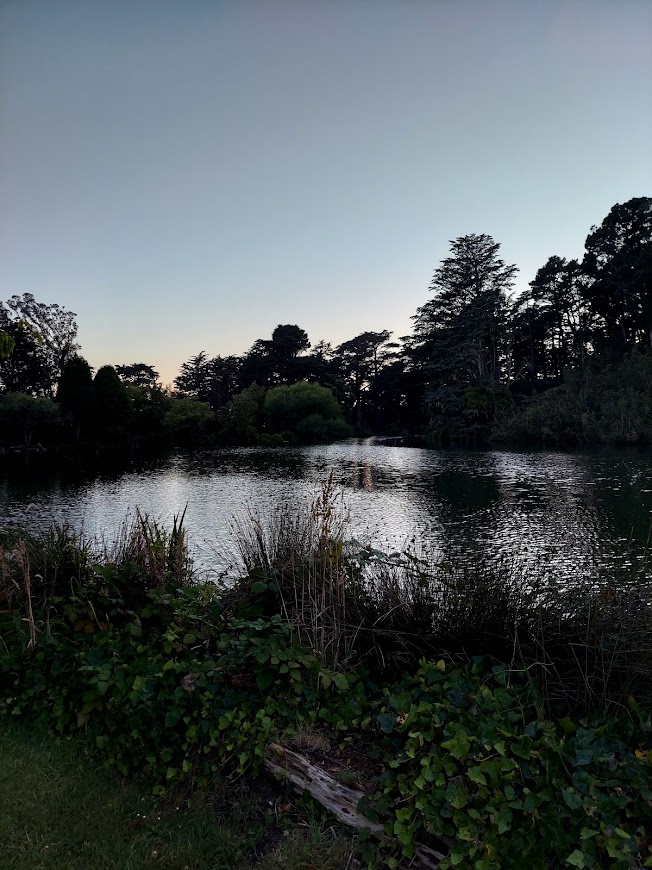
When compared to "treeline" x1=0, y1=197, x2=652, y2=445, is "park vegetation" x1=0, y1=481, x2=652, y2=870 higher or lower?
lower

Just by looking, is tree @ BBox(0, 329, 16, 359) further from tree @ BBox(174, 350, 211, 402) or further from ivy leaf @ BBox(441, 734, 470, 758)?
tree @ BBox(174, 350, 211, 402)

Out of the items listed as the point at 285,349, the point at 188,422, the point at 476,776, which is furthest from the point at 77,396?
the point at 476,776

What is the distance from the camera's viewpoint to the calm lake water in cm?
875

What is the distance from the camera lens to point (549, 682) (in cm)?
249

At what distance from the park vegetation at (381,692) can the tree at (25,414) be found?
34472mm

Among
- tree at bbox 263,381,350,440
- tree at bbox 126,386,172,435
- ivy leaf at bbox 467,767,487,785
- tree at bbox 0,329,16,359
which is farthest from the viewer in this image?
tree at bbox 263,381,350,440

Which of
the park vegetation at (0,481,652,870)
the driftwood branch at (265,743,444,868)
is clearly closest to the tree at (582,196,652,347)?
the park vegetation at (0,481,652,870)

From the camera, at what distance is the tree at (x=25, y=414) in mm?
32906

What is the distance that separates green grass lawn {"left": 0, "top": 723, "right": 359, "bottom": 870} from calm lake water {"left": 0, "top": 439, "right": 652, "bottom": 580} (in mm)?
3319

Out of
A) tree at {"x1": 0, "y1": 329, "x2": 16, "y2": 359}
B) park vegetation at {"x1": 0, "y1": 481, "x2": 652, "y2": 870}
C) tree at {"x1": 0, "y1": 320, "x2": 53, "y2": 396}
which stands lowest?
park vegetation at {"x1": 0, "y1": 481, "x2": 652, "y2": 870}

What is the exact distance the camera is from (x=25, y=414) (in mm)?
33594

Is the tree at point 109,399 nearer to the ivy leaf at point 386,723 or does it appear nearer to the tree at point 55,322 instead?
the tree at point 55,322

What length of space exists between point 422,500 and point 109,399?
31.0m

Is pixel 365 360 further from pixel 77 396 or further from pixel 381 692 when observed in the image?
pixel 381 692
